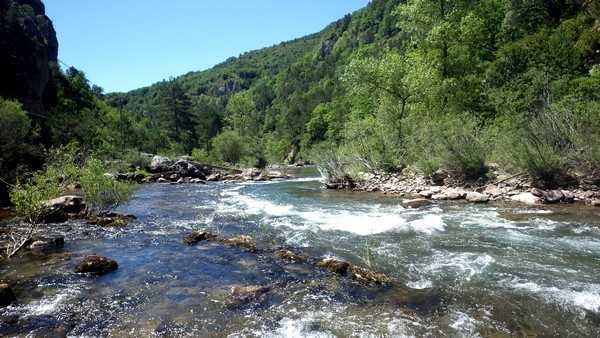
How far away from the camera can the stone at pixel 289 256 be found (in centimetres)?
958

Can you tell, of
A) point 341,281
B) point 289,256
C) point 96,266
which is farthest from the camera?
point 289,256

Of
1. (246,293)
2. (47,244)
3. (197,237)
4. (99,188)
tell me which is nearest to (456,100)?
(197,237)

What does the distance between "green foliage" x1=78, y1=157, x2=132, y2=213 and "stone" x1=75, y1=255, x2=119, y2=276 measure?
20.5ft

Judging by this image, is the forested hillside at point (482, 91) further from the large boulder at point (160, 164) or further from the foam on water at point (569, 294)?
the large boulder at point (160, 164)

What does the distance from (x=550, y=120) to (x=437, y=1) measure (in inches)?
718

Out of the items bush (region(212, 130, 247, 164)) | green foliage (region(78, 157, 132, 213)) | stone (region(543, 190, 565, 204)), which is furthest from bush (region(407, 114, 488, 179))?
bush (region(212, 130, 247, 164))

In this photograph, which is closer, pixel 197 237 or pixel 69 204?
pixel 197 237

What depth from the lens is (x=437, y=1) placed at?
31.0m

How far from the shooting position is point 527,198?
1529 cm

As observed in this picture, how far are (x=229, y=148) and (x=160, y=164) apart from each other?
12.9 metres

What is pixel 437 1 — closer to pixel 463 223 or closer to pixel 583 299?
pixel 463 223

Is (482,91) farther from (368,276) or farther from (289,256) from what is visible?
(368,276)

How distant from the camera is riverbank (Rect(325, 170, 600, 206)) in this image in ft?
49.0

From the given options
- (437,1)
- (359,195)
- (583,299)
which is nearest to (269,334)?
(583,299)
